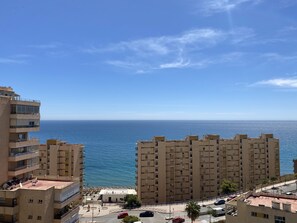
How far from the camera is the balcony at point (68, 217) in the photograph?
34.7 metres

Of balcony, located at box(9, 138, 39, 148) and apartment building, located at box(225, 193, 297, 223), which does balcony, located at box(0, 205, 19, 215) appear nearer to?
balcony, located at box(9, 138, 39, 148)

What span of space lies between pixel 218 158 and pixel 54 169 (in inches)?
1718

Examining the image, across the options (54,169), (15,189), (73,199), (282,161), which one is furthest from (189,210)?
(282,161)

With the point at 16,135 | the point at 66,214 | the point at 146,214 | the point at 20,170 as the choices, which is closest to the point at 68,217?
the point at 66,214

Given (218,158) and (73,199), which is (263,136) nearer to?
(218,158)

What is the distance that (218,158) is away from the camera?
293 feet

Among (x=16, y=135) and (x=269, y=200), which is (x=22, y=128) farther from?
(x=269, y=200)

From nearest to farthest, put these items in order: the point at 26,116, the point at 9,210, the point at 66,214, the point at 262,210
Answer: the point at 9,210 → the point at 262,210 → the point at 66,214 → the point at 26,116

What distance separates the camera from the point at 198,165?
86.8 m

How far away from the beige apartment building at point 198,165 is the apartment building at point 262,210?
4652 cm

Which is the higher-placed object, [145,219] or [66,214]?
[66,214]

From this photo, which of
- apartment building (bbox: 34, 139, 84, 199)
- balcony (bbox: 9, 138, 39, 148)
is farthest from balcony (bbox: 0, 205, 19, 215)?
apartment building (bbox: 34, 139, 84, 199)

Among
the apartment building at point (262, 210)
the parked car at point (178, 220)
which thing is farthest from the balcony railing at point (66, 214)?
the parked car at point (178, 220)

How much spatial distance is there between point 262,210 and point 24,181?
27.0 meters
